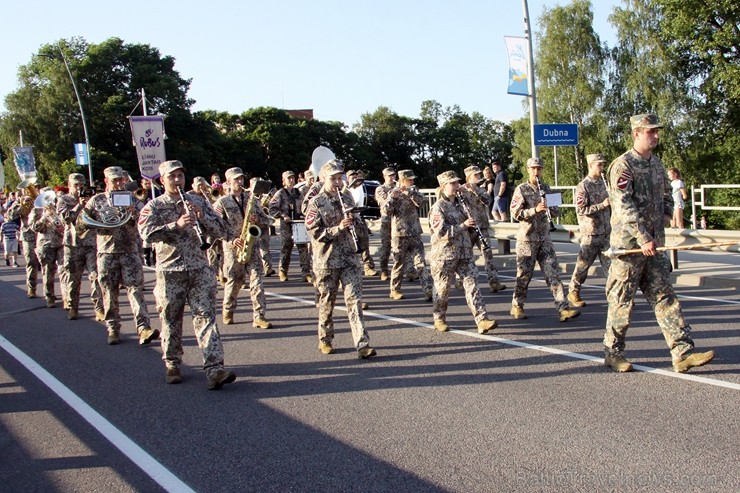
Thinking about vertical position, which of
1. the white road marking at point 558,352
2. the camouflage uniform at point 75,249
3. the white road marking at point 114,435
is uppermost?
the camouflage uniform at point 75,249

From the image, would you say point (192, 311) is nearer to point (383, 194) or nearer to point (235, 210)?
point (235, 210)

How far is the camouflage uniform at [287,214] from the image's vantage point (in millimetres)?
14617

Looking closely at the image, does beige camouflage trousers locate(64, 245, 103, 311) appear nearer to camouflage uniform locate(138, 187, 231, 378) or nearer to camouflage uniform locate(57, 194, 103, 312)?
camouflage uniform locate(57, 194, 103, 312)

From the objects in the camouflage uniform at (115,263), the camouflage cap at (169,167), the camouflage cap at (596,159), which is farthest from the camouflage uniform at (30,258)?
the camouflage cap at (596,159)

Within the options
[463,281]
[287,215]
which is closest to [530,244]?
[463,281]

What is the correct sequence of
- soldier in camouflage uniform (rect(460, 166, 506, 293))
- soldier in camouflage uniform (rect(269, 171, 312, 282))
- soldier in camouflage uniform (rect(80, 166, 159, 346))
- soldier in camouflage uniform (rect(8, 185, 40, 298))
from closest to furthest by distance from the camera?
soldier in camouflage uniform (rect(80, 166, 159, 346)) → soldier in camouflage uniform (rect(460, 166, 506, 293)) → soldier in camouflage uniform (rect(8, 185, 40, 298)) → soldier in camouflage uniform (rect(269, 171, 312, 282))

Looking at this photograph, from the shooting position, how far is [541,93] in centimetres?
5091

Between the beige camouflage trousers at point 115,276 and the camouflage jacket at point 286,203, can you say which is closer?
the beige camouflage trousers at point 115,276

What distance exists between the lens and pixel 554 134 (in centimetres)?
1773

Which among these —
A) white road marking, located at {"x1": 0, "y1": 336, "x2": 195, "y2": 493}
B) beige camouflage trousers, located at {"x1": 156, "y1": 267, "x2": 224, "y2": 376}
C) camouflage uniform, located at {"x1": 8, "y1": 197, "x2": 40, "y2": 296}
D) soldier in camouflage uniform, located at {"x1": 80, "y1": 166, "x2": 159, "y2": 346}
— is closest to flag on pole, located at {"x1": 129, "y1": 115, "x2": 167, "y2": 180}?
camouflage uniform, located at {"x1": 8, "y1": 197, "x2": 40, "y2": 296}

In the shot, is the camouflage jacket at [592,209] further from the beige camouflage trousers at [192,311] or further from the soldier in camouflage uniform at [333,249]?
the beige camouflage trousers at [192,311]

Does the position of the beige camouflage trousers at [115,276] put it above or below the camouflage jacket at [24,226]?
below

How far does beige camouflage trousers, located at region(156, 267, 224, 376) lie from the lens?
23.0ft

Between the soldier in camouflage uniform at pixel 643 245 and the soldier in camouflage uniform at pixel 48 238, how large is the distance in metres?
9.40
